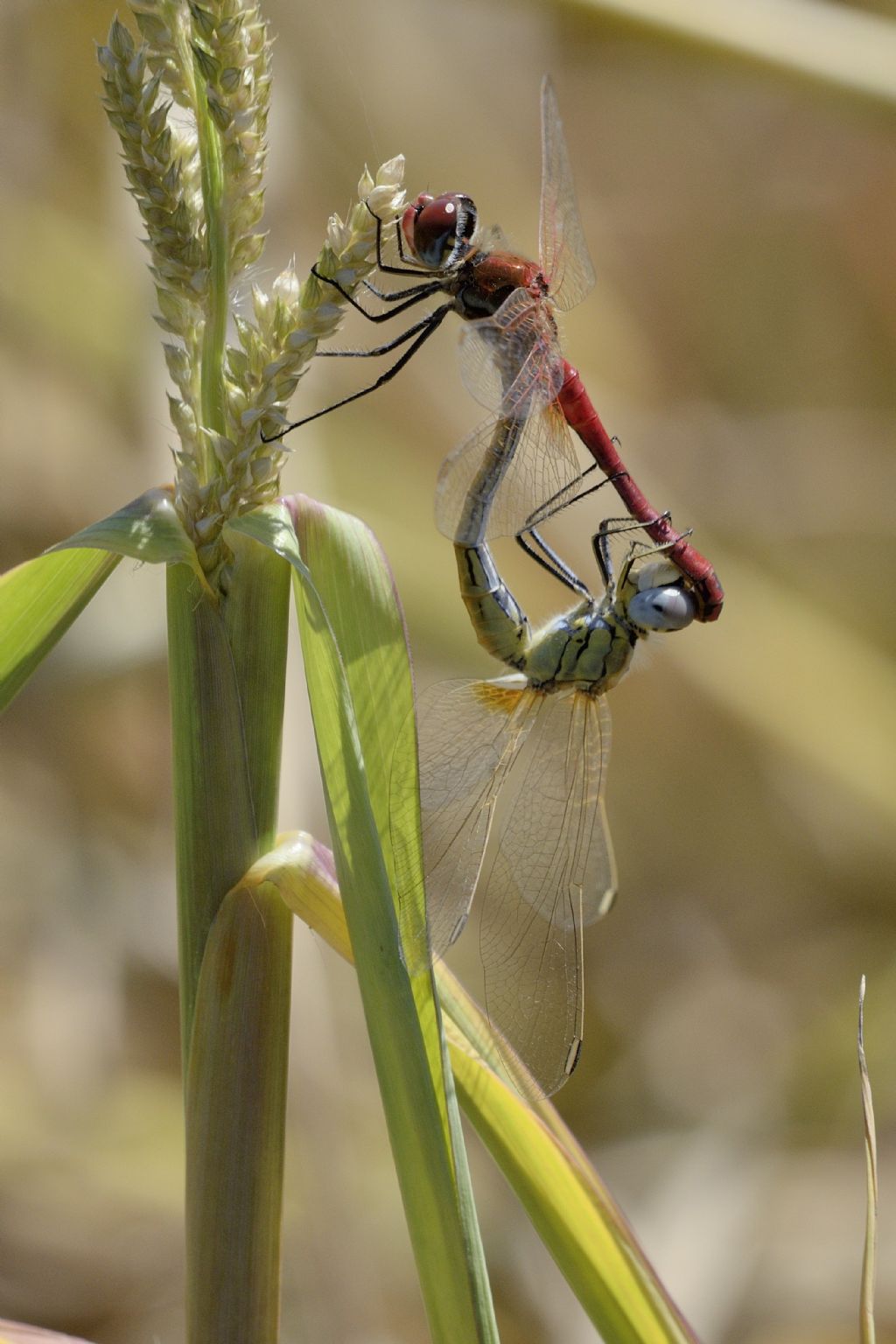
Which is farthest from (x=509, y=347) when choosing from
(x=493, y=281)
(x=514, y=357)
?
(x=493, y=281)

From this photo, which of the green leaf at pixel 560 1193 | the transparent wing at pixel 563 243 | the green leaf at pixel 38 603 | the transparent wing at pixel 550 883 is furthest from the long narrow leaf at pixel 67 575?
the transparent wing at pixel 563 243

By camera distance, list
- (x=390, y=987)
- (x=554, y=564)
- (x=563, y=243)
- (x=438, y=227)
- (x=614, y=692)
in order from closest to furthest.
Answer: (x=390, y=987)
(x=438, y=227)
(x=563, y=243)
(x=554, y=564)
(x=614, y=692)

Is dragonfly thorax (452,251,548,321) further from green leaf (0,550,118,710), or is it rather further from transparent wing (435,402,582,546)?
green leaf (0,550,118,710)

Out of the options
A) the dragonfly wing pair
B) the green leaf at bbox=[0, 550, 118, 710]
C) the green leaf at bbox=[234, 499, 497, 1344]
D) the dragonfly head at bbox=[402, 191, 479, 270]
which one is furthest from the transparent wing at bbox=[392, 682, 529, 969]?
the dragonfly head at bbox=[402, 191, 479, 270]

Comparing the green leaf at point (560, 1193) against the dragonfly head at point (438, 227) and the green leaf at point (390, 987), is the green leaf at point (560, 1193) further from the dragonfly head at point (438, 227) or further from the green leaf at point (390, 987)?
the dragonfly head at point (438, 227)

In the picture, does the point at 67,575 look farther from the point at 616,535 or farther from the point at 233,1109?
the point at 616,535

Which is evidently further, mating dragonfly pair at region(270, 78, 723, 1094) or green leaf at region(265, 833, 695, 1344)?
mating dragonfly pair at region(270, 78, 723, 1094)

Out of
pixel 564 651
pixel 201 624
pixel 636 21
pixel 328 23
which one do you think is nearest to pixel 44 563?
pixel 201 624
